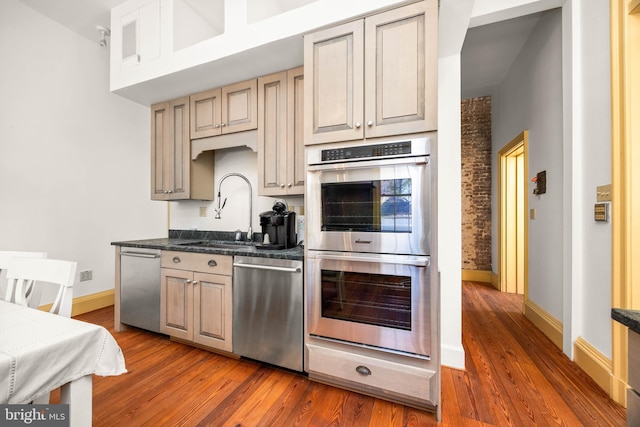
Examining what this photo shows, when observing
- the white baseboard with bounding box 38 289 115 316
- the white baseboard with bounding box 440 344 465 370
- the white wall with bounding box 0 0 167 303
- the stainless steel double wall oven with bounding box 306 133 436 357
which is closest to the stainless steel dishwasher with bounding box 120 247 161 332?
the white baseboard with bounding box 38 289 115 316

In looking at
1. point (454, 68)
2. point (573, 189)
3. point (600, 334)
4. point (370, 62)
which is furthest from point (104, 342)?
point (573, 189)

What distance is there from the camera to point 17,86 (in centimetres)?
270

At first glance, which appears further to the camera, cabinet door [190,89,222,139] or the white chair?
cabinet door [190,89,222,139]

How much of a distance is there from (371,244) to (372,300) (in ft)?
1.15

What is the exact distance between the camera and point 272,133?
2354mm

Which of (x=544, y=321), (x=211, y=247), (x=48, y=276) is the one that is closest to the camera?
(x=48, y=276)

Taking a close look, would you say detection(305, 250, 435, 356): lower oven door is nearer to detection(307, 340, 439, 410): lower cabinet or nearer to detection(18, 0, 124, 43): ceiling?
detection(307, 340, 439, 410): lower cabinet

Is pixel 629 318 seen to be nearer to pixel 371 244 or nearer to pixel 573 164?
pixel 371 244

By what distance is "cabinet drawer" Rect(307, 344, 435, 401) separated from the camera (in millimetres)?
1554

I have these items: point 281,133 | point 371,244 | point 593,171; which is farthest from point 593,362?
point 281,133

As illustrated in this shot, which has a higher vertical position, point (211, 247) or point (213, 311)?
point (211, 247)

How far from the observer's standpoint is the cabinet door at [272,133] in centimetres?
231

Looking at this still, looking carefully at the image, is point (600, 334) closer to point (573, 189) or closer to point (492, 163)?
point (573, 189)

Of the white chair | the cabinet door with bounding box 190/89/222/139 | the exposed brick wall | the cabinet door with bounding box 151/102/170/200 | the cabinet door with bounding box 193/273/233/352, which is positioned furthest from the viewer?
the exposed brick wall
